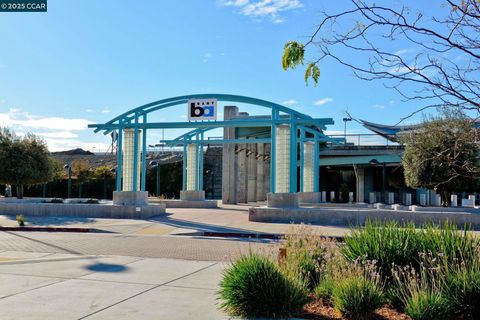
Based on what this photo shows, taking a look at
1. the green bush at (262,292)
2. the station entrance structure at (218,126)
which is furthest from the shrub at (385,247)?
the station entrance structure at (218,126)

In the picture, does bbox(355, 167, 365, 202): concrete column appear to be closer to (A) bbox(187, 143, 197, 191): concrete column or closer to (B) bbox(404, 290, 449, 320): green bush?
(A) bbox(187, 143, 197, 191): concrete column

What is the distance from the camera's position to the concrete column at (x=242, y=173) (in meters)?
37.6

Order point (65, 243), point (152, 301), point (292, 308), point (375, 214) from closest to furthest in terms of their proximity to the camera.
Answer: point (292, 308), point (152, 301), point (65, 243), point (375, 214)

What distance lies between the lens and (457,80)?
4.07m

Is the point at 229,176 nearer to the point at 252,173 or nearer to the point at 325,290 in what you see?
the point at 252,173

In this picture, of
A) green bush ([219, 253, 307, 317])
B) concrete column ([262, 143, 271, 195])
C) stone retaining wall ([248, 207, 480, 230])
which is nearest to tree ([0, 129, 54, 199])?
stone retaining wall ([248, 207, 480, 230])

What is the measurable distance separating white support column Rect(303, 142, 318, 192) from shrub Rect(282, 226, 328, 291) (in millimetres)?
23998

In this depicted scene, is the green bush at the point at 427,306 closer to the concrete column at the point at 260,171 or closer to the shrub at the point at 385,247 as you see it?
the shrub at the point at 385,247

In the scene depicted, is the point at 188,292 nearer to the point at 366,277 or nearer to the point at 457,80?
the point at 366,277

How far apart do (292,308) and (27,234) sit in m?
13.8

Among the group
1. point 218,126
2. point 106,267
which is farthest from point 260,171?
point 106,267

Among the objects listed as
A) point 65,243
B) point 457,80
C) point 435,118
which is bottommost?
point 65,243

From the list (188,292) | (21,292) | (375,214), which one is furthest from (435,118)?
(21,292)

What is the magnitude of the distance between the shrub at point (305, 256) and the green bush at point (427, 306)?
1499 millimetres
